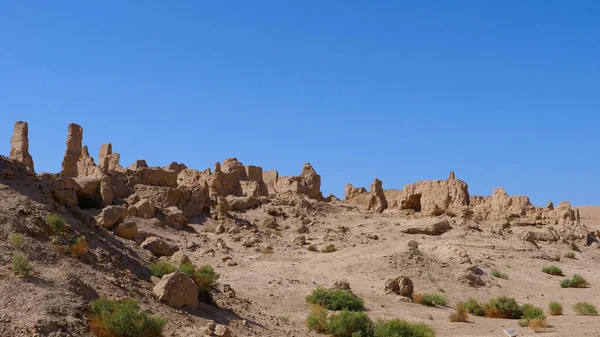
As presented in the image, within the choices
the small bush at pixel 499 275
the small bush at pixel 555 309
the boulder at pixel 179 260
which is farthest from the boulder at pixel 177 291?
the small bush at pixel 499 275

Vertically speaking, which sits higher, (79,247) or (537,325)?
(79,247)

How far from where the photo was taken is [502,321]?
15422 millimetres

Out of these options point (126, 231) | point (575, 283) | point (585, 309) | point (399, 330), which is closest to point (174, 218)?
point (126, 231)

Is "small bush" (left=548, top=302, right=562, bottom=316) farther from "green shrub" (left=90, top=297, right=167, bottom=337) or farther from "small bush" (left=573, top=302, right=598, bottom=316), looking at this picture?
"green shrub" (left=90, top=297, right=167, bottom=337)

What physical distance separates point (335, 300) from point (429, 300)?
321cm

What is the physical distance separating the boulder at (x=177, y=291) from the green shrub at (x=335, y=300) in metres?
Answer: 4.31

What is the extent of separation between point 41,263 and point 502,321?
10398 millimetres

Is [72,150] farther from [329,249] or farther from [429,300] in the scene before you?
[429,300]

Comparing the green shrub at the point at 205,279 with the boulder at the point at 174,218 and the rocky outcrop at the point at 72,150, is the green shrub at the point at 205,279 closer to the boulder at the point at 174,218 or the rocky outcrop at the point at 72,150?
the boulder at the point at 174,218

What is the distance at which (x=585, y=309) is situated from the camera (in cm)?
1694

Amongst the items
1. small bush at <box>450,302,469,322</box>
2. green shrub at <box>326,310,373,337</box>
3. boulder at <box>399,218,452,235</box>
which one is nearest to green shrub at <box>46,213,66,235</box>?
green shrub at <box>326,310,373,337</box>

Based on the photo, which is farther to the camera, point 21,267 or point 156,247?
point 156,247

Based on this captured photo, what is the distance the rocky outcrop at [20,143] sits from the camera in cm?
2436

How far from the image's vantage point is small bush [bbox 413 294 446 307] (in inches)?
667
